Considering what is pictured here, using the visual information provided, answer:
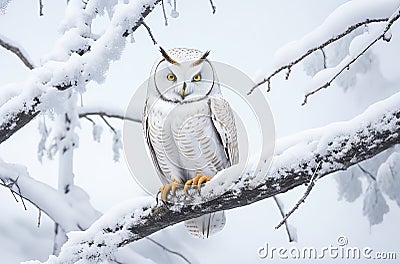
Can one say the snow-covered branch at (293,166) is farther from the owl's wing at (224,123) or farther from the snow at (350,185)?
the snow at (350,185)

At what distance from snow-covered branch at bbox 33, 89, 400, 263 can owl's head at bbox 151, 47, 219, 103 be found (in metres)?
0.19

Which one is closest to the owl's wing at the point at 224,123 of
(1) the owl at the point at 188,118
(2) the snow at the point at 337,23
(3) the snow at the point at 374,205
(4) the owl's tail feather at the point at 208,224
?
(1) the owl at the point at 188,118

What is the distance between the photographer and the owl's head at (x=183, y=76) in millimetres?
922

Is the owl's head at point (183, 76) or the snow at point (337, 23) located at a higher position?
the owl's head at point (183, 76)

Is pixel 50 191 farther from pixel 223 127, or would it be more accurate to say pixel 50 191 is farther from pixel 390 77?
pixel 390 77

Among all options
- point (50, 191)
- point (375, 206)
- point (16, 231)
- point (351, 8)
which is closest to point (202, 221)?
point (351, 8)

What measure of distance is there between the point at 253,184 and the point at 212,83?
0.28 metres

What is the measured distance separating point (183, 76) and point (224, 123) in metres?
0.11

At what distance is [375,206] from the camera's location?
5.25 ft

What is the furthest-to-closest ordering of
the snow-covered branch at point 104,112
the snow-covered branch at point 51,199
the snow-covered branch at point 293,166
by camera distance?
the snow-covered branch at point 104,112 → the snow-covered branch at point 51,199 → the snow-covered branch at point 293,166

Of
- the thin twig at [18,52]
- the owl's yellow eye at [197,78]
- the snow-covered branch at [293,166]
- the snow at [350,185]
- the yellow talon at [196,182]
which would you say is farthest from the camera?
the snow at [350,185]

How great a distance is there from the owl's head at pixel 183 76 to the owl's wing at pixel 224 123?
24mm

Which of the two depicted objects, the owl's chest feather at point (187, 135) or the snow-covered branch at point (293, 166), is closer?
the snow-covered branch at point (293, 166)

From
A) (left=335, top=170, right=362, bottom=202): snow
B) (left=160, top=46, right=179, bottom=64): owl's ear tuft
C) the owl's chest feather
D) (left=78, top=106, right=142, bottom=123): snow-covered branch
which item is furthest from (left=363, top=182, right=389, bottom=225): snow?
(left=160, top=46, right=179, bottom=64): owl's ear tuft
